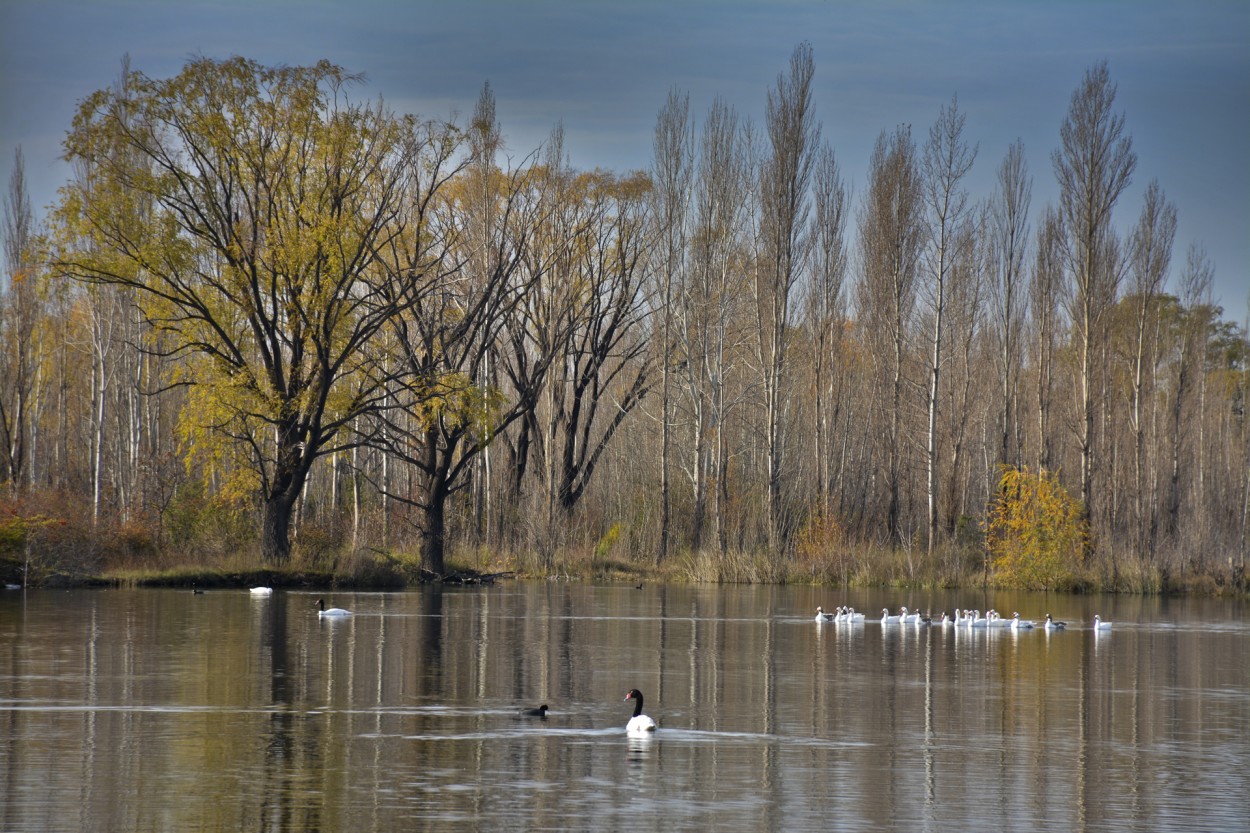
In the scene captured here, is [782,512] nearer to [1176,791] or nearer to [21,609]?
[21,609]

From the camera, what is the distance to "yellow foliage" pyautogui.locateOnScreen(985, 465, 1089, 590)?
4369 cm

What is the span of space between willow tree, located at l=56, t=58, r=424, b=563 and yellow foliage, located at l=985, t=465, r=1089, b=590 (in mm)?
19765

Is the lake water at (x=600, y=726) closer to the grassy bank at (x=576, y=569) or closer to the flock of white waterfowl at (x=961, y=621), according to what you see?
the flock of white waterfowl at (x=961, y=621)

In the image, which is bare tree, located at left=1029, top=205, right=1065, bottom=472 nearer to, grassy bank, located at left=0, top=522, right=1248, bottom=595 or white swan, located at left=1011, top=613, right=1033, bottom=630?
grassy bank, located at left=0, top=522, right=1248, bottom=595

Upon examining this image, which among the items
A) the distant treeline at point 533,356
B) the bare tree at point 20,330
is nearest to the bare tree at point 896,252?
the distant treeline at point 533,356

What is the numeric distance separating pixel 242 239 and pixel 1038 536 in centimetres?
2523

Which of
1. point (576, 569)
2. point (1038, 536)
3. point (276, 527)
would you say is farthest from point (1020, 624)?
point (276, 527)

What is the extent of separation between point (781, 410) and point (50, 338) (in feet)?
95.9

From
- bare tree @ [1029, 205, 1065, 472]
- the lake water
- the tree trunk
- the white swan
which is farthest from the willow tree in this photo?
bare tree @ [1029, 205, 1065, 472]

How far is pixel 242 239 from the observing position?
41.8 m

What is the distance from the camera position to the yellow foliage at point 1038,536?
143 feet

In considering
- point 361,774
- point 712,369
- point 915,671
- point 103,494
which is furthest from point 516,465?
point 361,774

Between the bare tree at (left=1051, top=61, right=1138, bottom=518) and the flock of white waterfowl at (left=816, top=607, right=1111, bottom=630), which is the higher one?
the bare tree at (left=1051, top=61, right=1138, bottom=518)

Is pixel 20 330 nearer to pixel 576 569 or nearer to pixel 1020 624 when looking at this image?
pixel 576 569
